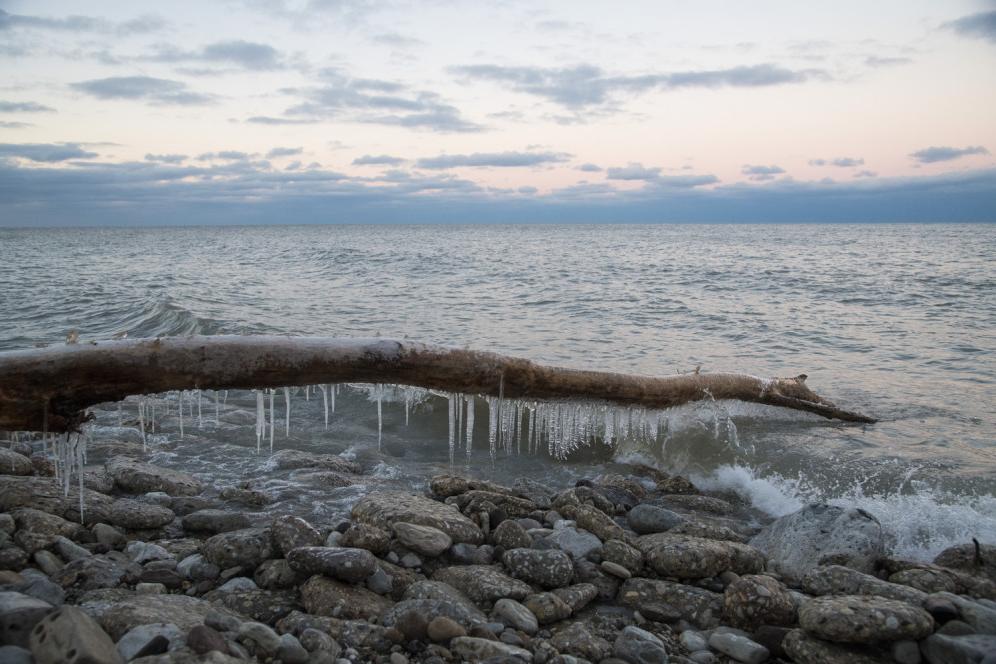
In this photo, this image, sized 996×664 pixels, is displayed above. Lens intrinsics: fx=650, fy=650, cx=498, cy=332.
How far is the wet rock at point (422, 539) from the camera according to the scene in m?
5.20

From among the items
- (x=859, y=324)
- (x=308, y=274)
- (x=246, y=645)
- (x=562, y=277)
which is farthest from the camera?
(x=308, y=274)

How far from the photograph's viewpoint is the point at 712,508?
24.9 feet

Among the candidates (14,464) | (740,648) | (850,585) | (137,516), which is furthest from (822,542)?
(14,464)

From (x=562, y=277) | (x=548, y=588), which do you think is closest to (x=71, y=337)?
(x=548, y=588)

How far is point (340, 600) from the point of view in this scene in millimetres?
4367

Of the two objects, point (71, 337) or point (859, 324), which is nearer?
point (71, 337)

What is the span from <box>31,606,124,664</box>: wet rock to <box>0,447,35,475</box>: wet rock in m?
4.26

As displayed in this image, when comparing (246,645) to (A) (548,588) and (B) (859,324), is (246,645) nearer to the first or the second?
(A) (548,588)

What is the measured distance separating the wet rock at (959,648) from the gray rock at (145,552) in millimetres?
5321

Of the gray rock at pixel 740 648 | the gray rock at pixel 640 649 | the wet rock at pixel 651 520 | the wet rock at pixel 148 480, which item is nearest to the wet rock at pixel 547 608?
the gray rock at pixel 640 649

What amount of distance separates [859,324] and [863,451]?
11858 mm

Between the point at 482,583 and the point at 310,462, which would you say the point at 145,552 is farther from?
the point at 310,462

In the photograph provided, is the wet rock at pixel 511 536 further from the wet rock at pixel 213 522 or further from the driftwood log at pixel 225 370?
the wet rock at pixel 213 522

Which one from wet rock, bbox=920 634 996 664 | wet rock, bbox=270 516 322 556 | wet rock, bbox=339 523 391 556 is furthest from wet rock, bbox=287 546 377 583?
wet rock, bbox=920 634 996 664
